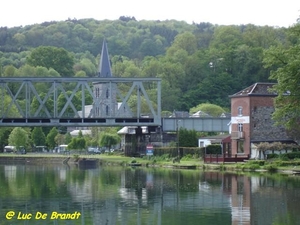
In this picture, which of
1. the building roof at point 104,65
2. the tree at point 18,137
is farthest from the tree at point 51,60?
the building roof at point 104,65

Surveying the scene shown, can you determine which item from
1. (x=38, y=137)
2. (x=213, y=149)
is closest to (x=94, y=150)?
(x=38, y=137)

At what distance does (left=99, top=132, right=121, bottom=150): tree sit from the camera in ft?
415

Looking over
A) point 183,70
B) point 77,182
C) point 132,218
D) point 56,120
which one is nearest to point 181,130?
point 56,120

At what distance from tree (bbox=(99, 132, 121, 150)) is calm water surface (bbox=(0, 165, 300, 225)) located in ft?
196

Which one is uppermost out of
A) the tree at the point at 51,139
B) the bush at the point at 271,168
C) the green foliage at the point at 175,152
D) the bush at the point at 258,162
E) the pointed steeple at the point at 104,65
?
the pointed steeple at the point at 104,65

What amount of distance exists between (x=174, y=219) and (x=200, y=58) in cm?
14277

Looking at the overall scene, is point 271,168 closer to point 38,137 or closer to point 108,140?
point 108,140

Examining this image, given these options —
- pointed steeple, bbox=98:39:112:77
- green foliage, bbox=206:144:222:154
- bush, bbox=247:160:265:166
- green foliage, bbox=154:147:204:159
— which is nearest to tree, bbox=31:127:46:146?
pointed steeple, bbox=98:39:112:77

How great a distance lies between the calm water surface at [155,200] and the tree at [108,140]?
5959 centimetres

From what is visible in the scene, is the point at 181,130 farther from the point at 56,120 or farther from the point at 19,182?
the point at 19,182

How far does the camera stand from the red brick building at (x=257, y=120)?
3337 inches

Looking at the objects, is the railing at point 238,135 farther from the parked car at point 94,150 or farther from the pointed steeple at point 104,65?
the pointed steeple at point 104,65

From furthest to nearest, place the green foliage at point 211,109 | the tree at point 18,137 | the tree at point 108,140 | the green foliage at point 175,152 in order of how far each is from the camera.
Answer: the green foliage at point 211,109 → the tree at point 18,137 → the tree at point 108,140 → the green foliage at point 175,152

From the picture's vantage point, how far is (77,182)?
63.2 meters
